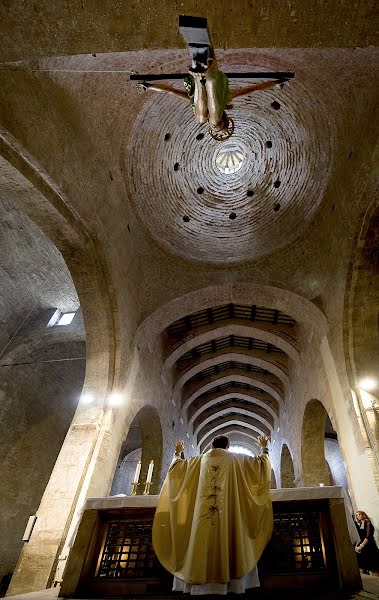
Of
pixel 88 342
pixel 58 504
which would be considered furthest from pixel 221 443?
pixel 88 342

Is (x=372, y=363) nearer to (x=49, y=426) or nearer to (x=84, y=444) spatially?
(x=84, y=444)

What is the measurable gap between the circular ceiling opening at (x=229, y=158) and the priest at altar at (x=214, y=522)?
844 centimetres

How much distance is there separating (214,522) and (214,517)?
39 mm

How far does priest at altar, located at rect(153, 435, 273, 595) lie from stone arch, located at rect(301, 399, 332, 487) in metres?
7.50

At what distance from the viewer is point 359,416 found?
675cm

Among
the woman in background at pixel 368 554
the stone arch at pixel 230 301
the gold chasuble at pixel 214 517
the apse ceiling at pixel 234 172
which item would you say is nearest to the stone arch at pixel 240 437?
the stone arch at pixel 230 301

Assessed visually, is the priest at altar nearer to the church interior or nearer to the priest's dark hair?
the priest's dark hair

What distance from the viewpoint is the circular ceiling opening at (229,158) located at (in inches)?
391

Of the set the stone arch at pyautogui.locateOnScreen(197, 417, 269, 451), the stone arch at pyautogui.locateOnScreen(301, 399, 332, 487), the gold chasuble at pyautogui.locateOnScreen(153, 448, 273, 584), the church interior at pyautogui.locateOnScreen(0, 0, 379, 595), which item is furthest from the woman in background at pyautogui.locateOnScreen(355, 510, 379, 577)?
the stone arch at pyautogui.locateOnScreen(197, 417, 269, 451)

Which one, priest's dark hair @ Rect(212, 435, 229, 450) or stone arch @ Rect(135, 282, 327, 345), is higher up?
stone arch @ Rect(135, 282, 327, 345)

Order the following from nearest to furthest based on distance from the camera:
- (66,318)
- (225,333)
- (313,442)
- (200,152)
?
(200,152), (313,442), (66,318), (225,333)

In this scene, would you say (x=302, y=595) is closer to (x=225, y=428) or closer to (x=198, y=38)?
(x=198, y=38)

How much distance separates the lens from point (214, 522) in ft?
10.1

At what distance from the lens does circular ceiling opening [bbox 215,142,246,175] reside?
391 inches
